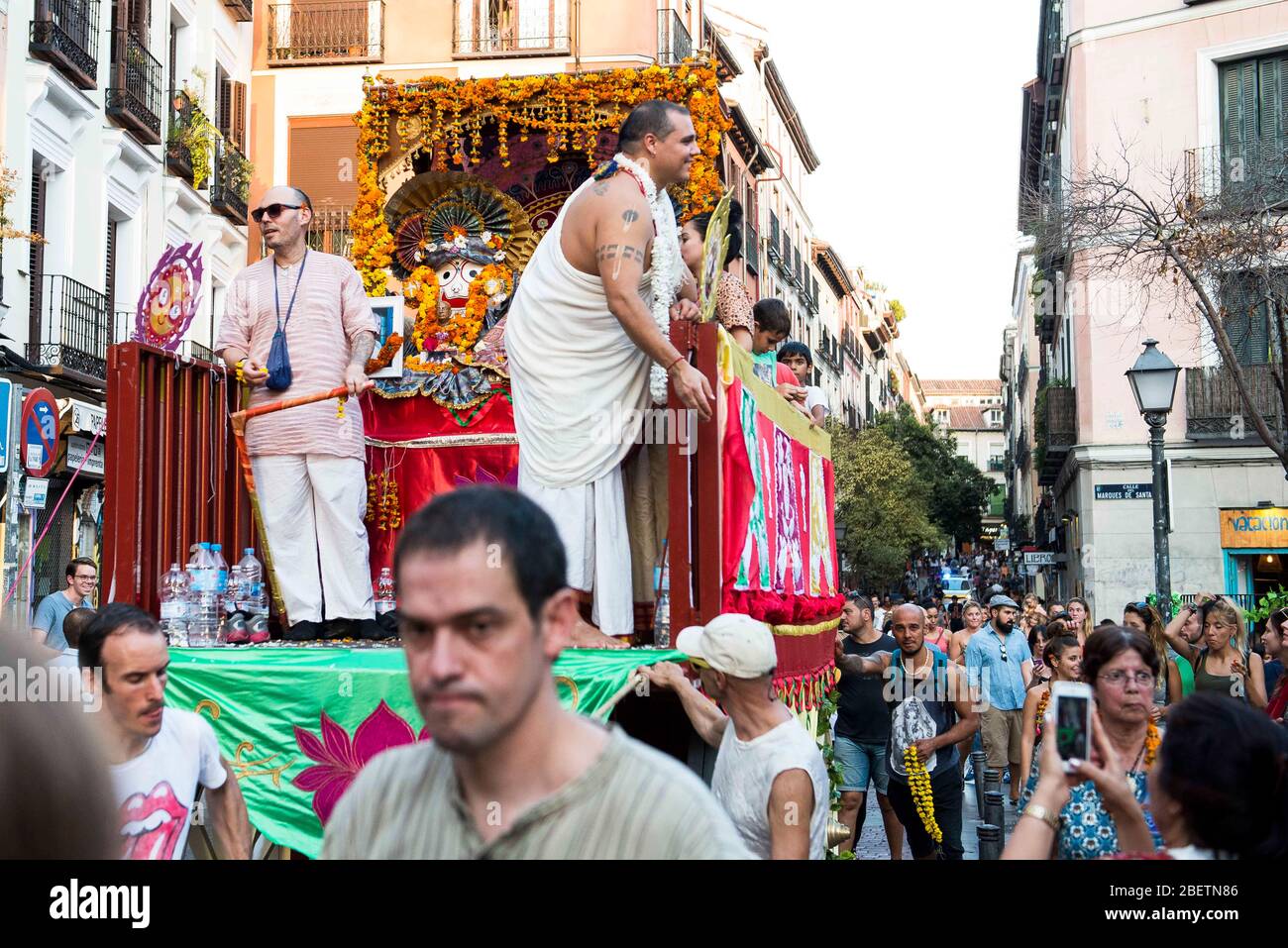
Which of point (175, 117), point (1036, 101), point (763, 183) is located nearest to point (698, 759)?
point (175, 117)

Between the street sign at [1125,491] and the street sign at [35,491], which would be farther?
the street sign at [1125,491]

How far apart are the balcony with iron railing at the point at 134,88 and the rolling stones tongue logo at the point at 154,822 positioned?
782 inches

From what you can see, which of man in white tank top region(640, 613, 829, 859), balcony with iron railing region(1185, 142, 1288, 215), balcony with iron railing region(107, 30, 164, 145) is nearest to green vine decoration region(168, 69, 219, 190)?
balcony with iron railing region(107, 30, 164, 145)

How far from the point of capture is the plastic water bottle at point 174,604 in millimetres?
5637

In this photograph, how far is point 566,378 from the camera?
5.43 m

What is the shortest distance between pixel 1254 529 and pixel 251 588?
23.8 metres

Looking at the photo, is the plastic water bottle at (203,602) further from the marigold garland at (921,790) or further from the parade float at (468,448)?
the marigold garland at (921,790)

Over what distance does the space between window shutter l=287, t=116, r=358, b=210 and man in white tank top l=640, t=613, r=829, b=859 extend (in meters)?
23.8

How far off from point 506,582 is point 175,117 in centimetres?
2437

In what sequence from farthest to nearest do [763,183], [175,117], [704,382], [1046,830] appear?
[763,183] → [175,117] → [704,382] → [1046,830]

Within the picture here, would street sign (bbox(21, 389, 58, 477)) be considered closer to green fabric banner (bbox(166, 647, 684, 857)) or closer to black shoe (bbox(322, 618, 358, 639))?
black shoe (bbox(322, 618, 358, 639))

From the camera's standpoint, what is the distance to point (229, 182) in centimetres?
2634

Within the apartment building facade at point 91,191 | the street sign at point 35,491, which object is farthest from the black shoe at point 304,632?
the apartment building facade at point 91,191

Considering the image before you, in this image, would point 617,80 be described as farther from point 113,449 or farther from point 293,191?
point 113,449
